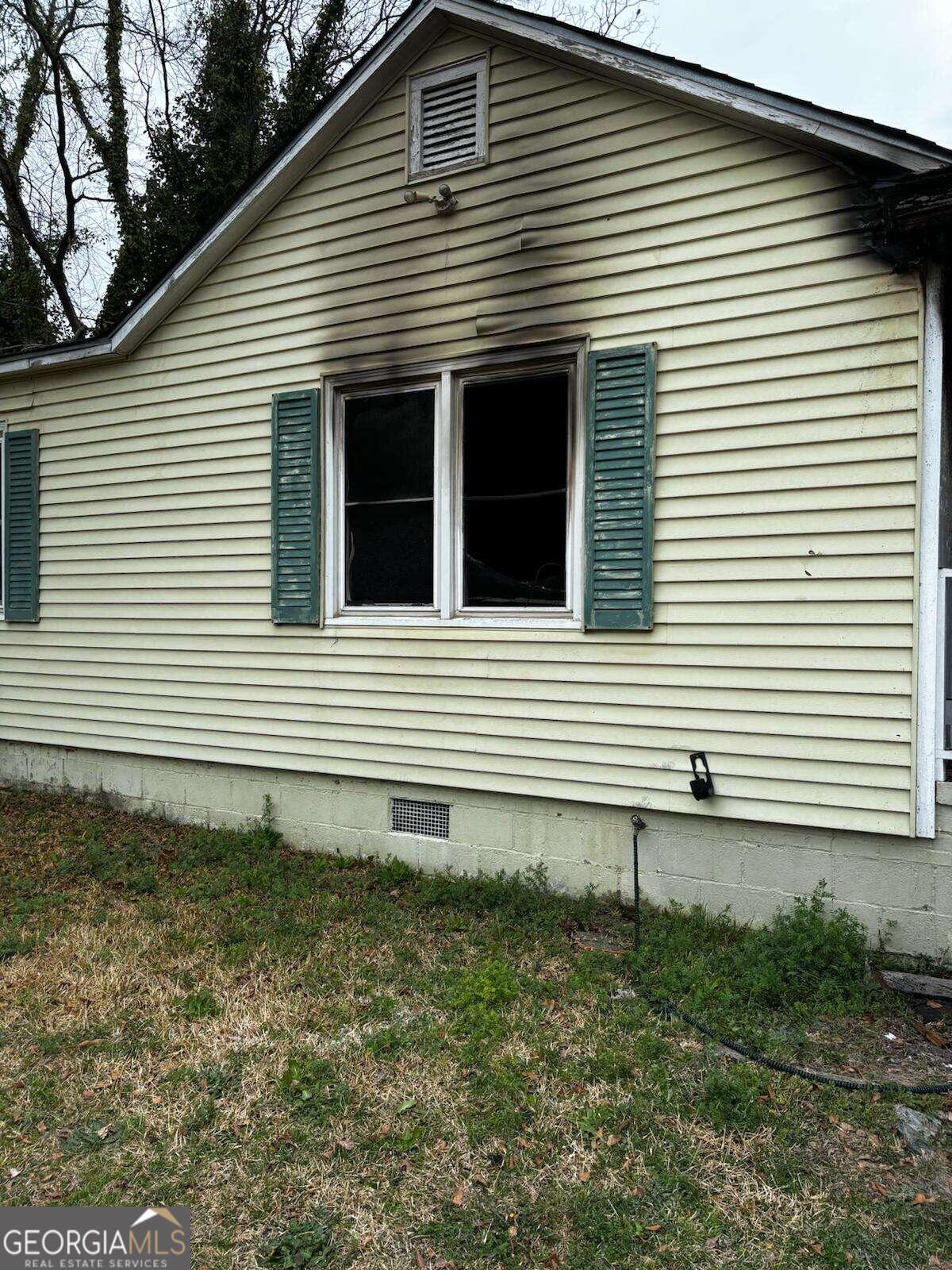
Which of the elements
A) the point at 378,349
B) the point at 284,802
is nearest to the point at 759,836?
the point at 284,802

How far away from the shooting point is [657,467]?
486 centimetres

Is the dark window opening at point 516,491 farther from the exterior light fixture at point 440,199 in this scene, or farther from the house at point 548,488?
the exterior light fixture at point 440,199

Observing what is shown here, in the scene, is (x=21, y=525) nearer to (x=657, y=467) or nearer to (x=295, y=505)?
(x=295, y=505)

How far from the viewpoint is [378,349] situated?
5.82 m

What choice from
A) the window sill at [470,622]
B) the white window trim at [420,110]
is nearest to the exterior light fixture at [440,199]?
the white window trim at [420,110]

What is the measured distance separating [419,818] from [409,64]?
15.9ft

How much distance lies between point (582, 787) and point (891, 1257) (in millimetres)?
2868

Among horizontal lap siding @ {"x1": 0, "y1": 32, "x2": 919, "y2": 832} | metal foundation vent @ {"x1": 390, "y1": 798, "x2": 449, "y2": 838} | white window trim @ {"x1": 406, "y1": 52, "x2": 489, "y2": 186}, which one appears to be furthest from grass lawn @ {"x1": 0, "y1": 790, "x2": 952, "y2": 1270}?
white window trim @ {"x1": 406, "y1": 52, "x2": 489, "y2": 186}

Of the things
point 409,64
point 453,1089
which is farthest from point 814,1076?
point 409,64

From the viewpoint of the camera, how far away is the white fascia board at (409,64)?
4223 millimetres

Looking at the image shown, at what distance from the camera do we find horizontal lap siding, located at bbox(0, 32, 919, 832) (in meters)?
4.36

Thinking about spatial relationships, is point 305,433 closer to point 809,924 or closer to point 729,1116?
point 809,924

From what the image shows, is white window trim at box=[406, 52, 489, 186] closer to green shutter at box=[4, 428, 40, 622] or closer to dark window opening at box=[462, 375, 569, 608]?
dark window opening at box=[462, 375, 569, 608]

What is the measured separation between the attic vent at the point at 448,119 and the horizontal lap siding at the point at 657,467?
0.37 ft
